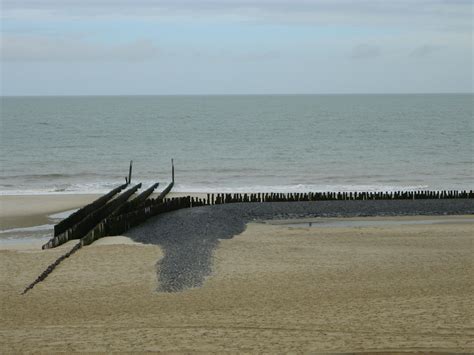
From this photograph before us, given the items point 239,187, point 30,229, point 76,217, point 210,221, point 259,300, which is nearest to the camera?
point 259,300

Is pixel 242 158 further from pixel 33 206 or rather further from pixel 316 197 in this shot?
pixel 33 206

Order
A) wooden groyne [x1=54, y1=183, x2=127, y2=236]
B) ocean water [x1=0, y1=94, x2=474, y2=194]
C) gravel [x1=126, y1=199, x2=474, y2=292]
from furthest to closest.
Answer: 1. ocean water [x1=0, y1=94, x2=474, y2=194]
2. wooden groyne [x1=54, y1=183, x2=127, y2=236]
3. gravel [x1=126, y1=199, x2=474, y2=292]

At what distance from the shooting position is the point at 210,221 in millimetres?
27000

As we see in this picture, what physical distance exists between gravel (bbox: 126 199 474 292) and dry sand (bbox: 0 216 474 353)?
0.45 metres

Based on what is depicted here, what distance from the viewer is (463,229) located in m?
25.9

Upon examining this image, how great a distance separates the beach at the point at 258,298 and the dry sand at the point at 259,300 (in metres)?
0.02

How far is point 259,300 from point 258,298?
17 cm

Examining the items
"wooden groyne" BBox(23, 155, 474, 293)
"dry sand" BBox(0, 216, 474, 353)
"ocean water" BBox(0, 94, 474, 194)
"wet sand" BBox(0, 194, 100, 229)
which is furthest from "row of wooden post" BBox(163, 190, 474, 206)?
"dry sand" BBox(0, 216, 474, 353)

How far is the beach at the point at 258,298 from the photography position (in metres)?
13.4

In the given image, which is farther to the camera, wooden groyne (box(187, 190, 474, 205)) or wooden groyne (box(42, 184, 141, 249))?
wooden groyne (box(187, 190, 474, 205))

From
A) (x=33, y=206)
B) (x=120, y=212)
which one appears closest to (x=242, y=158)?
(x=33, y=206)

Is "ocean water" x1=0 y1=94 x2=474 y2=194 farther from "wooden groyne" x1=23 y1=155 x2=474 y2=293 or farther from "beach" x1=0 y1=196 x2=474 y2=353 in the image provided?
"beach" x1=0 y1=196 x2=474 y2=353

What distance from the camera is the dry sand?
43.8 feet

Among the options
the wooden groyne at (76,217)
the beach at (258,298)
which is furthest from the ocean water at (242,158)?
the beach at (258,298)
